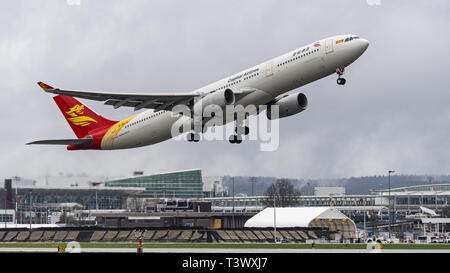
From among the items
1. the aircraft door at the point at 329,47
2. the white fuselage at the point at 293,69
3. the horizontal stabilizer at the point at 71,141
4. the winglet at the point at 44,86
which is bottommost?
the horizontal stabilizer at the point at 71,141

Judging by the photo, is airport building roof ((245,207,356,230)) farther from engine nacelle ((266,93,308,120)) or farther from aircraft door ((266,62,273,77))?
aircraft door ((266,62,273,77))

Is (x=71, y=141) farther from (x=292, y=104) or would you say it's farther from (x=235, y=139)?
(x=292, y=104)

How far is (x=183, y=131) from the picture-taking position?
188ft

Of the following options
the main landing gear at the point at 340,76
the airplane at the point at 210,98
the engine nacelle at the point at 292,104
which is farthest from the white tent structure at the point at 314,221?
the main landing gear at the point at 340,76

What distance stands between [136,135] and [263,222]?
105 ft

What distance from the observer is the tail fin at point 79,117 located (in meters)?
66.5

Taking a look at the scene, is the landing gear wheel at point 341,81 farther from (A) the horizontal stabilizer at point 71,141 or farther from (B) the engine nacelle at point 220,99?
(A) the horizontal stabilizer at point 71,141

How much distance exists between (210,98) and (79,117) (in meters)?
20.4

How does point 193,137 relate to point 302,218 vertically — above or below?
above

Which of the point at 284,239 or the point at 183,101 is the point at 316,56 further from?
the point at 284,239

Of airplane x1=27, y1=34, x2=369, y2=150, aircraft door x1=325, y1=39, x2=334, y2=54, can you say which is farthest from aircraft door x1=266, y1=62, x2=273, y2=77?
aircraft door x1=325, y1=39, x2=334, y2=54

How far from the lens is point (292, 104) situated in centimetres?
5791

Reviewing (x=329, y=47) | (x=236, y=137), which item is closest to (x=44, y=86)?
(x=236, y=137)
